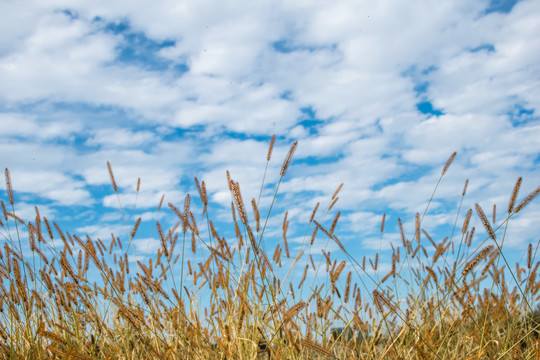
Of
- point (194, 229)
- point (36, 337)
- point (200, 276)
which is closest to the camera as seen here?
point (194, 229)

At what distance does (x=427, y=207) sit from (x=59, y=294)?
2.52 metres

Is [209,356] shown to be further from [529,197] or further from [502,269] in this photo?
[502,269]

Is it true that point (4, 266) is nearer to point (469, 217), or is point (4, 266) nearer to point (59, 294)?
point (59, 294)

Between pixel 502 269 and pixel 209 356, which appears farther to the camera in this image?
pixel 502 269

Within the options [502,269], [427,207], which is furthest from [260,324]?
[502,269]

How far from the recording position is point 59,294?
3398 mm

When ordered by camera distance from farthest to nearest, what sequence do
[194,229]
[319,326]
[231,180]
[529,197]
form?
[319,326] < [194,229] < [529,197] < [231,180]

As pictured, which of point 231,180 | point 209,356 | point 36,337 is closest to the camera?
point 231,180

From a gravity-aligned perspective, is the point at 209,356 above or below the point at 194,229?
below

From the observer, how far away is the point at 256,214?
2537mm

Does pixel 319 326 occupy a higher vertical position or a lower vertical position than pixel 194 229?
lower

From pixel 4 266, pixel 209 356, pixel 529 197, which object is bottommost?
pixel 209 356

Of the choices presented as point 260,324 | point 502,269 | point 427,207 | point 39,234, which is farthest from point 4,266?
point 502,269

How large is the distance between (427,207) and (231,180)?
163cm
